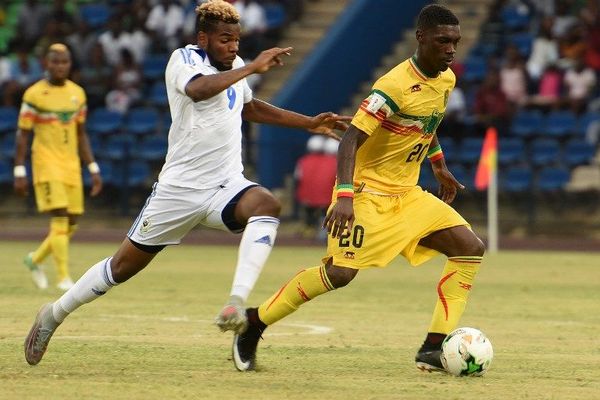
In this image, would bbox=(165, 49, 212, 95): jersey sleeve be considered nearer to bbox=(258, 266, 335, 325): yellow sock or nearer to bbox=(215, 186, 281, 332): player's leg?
bbox=(215, 186, 281, 332): player's leg

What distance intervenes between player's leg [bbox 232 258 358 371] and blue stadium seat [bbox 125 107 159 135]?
66.1 feet

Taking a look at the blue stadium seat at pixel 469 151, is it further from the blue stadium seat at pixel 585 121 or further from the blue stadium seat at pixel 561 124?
the blue stadium seat at pixel 585 121

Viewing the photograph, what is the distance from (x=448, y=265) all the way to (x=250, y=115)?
5.60 feet

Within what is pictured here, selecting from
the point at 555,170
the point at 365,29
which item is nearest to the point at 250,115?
the point at 555,170

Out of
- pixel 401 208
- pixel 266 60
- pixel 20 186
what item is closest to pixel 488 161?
pixel 20 186

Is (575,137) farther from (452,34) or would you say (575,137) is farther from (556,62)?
(452,34)

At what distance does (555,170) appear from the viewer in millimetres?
26406

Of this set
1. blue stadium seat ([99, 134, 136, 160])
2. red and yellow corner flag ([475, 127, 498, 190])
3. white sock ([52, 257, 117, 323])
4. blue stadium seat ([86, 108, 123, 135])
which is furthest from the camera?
blue stadium seat ([86, 108, 123, 135])

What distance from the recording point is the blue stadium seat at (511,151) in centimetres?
2669

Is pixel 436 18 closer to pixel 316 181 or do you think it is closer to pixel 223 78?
pixel 223 78

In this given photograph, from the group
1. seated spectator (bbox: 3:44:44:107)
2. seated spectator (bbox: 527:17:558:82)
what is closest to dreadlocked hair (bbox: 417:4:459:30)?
seated spectator (bbox: 527:17:558:82)

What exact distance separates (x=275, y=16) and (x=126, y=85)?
344cm

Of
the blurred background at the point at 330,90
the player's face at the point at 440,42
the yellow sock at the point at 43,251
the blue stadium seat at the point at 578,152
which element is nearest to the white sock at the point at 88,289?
the player's face at the point at 440,42

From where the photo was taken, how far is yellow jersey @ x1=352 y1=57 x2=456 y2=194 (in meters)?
9.08
